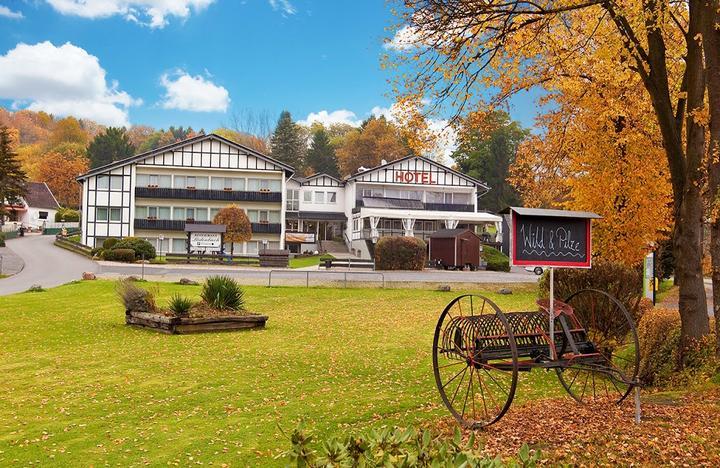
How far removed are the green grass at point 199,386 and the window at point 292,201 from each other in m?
46.3

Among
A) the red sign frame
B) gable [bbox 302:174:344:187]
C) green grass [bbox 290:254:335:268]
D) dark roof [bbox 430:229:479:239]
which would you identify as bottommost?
green grass [bbox 290:254:335:268]

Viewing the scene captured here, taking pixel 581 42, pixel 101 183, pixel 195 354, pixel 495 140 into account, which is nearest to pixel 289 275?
pixel 195 354

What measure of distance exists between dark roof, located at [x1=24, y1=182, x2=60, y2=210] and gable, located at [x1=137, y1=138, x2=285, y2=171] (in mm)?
35550

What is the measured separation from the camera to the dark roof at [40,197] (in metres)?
81.1

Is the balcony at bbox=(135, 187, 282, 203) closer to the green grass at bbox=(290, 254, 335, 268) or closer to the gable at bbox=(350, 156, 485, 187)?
the green grass at bbox=(290, 254, 335, 268)

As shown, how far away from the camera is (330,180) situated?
217 ft

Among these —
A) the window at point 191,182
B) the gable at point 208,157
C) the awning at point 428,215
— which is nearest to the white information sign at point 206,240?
the window at point 191,182

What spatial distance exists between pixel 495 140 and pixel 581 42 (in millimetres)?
65029

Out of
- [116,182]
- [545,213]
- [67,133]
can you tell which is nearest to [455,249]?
[116,182]

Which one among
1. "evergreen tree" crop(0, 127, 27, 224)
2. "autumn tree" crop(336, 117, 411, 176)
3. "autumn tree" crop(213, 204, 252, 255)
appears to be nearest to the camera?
"autumn tree" crop(213, 204, 252, 255)

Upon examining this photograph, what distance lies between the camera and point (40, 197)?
270 ft

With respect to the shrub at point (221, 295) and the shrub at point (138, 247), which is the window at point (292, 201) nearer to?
the shrub at point (138, 247)

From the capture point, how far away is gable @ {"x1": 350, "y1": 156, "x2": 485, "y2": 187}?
200 feet

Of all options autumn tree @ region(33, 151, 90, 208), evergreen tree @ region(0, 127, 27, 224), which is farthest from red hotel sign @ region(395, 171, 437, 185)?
autumn tree @ region(33, 151, 90, 208)
